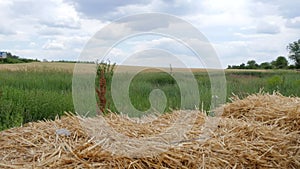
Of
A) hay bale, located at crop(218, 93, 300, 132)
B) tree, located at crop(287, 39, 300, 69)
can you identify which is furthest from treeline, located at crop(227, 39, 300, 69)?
hay bale, located at crop(218, 93, 300, 132)

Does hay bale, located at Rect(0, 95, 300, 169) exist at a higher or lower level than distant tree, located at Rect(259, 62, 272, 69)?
lower

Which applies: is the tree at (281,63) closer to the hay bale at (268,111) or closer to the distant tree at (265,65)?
the distant tree at (265,65)

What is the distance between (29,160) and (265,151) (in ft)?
4.44

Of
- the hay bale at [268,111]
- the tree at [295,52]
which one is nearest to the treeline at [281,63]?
the tree at [295,52]

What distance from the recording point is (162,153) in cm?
185

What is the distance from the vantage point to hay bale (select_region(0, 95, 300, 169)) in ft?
5.92

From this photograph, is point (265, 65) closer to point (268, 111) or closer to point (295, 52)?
point (295, 52)

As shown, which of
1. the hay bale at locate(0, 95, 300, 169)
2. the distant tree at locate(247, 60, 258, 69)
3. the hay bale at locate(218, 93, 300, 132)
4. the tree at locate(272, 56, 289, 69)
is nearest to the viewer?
the hay bale at locate(0, 95, 300, 169)

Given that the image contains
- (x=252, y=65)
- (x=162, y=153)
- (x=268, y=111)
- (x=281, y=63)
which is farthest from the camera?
(x=281, y=63)

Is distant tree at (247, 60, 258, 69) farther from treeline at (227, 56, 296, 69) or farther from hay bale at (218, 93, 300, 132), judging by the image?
hay bale at (218, 93, 300, 132)

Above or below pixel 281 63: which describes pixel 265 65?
below

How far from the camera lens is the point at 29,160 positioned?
1.90 meters

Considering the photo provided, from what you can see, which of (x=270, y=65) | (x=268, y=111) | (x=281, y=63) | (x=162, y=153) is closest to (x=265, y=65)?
(x=270, y=65)

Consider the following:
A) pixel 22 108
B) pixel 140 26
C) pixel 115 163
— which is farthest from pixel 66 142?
pixel 22 108
